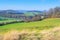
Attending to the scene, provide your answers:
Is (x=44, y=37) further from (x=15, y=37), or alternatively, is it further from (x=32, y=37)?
(x=15, y=37)

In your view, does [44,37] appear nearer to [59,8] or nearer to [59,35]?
[59,35]

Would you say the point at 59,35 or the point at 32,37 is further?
the point at 59,35

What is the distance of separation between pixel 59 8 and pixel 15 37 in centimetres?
1531

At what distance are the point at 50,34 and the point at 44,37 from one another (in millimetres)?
559

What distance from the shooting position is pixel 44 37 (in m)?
9.44

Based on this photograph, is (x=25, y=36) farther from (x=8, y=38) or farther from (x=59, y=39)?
(x=59, y=39)

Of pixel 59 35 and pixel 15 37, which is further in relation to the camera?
pixel 59 35

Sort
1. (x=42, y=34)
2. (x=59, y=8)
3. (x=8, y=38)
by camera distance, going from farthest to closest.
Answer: (x=59, y=8)
(x=42, y=34)
(x=8, y=38)

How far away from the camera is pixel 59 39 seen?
9.73 m

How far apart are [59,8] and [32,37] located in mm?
14757

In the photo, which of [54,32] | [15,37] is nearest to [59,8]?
[54,32]

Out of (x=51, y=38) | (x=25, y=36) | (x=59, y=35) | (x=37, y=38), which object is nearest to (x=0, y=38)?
(x=25, y=36)

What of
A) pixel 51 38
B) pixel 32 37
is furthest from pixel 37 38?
pixel 51 38

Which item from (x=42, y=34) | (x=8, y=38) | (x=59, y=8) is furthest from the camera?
(x=59, y=8)
